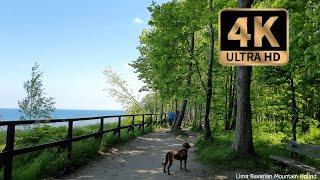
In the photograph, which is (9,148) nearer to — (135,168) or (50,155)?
(50,155)

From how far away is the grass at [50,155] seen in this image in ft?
33.8

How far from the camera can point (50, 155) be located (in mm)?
11336

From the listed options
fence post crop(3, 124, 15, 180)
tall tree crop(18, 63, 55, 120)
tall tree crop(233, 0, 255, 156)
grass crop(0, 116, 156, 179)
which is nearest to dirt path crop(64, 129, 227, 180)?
grass crop(0, 116, 156, 179)

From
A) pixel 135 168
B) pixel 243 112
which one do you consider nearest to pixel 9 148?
pixel 135 168

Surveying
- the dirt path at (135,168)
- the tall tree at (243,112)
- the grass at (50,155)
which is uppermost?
the tall tree at (243,112)

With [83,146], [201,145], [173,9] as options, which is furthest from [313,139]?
[83,146]

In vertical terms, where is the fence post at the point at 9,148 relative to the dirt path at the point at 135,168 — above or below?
above

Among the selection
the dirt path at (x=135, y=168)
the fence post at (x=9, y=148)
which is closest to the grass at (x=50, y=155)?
the fence post at (x=9, y=148)

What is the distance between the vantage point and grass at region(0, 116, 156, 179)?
10302mm

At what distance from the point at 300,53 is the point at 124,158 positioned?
25.8 feet

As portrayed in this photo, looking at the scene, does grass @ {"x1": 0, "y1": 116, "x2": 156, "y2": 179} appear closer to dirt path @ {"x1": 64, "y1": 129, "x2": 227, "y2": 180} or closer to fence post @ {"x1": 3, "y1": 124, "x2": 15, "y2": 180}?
fence post @ {"x1": 3, "y1": 124, "x2": 15, "y2": 180}

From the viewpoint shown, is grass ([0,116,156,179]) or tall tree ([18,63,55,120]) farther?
tall tree ([18,63,55,120])

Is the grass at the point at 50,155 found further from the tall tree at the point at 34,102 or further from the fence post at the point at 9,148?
the tall tree at the point at 34,102

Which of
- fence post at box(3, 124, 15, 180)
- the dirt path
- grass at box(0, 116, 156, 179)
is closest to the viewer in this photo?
fence post at box(3, 124, 15, 180)
